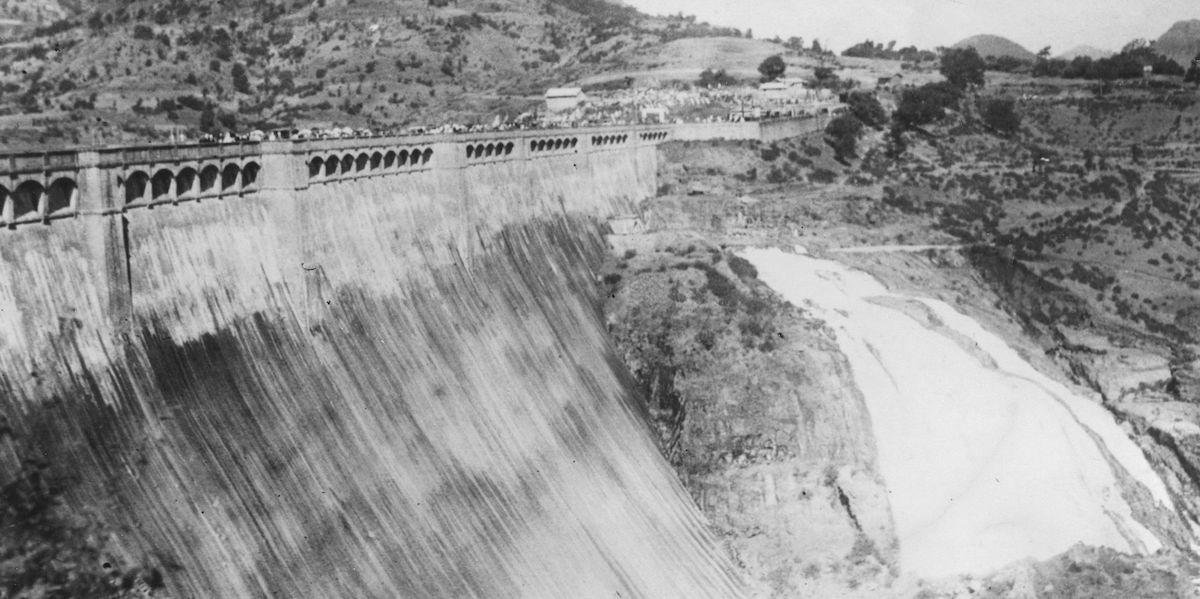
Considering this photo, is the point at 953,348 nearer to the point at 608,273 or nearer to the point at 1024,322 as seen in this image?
the point at 1024,322

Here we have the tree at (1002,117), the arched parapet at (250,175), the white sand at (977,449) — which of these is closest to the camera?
the arched parapet at (250,175)

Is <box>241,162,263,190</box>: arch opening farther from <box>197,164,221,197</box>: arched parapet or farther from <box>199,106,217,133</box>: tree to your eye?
<box>199,106,217,133</box>: tree

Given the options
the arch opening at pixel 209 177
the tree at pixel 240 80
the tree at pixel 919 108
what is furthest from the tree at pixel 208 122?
the tree at pixel 919 108

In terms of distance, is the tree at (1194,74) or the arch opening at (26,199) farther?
the tree at (1194,74)

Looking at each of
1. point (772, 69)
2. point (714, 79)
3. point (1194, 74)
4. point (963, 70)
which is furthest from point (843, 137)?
point (1194, 74)

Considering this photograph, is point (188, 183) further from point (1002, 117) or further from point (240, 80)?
point (1002, 117)

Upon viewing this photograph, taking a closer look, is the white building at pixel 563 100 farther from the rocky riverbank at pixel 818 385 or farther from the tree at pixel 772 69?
the rocky riverbank at pixel 818 385
